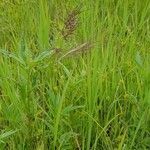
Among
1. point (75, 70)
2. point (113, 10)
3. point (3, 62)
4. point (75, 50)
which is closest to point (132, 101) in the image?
point (75, 70)

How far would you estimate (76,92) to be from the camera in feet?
4.85

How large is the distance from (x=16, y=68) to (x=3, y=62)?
6 cm

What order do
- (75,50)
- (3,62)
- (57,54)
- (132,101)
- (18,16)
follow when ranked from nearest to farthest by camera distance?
(75,50) → (57,54) → (132,101) → (3,62) → (18,16)

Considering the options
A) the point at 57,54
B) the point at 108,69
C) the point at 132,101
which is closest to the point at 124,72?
the point at 108,69

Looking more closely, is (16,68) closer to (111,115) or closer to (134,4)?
(111,115)

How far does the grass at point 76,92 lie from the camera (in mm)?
1324

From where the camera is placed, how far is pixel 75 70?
160 cm

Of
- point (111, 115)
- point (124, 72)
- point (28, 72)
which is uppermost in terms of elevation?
point (28, 72)

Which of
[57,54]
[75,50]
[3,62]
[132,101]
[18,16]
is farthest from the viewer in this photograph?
[18,16]

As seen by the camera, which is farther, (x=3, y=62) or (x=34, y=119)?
(x=3, y=62)

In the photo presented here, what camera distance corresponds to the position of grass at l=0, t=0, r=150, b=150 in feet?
4.34

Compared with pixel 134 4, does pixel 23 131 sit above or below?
below

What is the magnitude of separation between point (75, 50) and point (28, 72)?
17 centimetres

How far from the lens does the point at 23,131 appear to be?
4.48 feet
